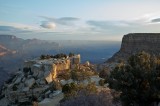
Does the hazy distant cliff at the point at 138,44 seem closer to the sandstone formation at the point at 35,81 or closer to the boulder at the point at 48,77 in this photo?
the sandstone formation at the point at 35,81

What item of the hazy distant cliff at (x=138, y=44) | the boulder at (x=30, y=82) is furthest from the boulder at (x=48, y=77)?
the hazy distant cliff at (x=138, y=44)

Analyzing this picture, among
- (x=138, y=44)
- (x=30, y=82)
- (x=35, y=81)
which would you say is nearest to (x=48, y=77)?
(x=35, y=81)

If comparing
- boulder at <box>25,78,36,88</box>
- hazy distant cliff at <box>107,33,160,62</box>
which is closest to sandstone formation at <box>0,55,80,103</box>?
boulder at <box>25,78,36,88</box>

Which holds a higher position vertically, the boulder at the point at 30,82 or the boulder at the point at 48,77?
the boulder at the point at 48,77

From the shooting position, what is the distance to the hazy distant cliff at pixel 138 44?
78.7 metres

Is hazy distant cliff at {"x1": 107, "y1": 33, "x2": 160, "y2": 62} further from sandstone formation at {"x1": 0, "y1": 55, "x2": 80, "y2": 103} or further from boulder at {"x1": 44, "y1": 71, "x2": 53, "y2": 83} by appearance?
boulder at {"x1": 44, "y1": 71, "x2": 53, "y2": 83}

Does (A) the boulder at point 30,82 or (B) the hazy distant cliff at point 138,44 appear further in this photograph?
(B) the hazy distant cliff at point 138,44

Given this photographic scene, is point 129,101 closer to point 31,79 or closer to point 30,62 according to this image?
point 31,79

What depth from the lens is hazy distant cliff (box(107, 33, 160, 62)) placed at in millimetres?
78688

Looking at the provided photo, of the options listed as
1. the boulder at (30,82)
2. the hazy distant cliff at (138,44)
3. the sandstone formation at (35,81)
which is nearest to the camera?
the sandstone formation at (35,81)

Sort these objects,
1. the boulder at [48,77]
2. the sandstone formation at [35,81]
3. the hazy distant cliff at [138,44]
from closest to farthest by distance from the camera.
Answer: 1. the sandstone formation at [35,81]
2. the boulder at [48,77]
3. the hazy distant cliff at [138,44]

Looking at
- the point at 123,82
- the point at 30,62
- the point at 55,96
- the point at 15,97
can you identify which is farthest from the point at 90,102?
the point at 30,62

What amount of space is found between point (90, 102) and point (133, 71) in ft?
12.3

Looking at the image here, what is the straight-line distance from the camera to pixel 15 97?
50844mm
